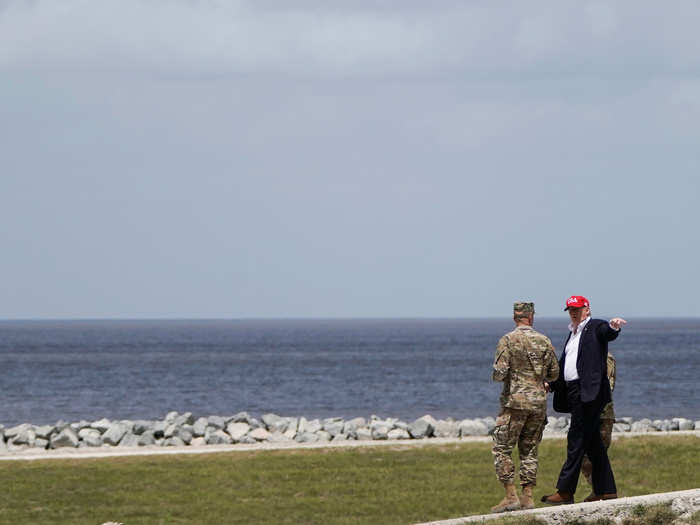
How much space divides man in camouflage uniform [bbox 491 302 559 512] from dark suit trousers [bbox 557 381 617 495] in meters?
0.27

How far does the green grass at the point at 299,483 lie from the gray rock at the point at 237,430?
4874mm

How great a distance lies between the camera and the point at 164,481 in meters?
15.1

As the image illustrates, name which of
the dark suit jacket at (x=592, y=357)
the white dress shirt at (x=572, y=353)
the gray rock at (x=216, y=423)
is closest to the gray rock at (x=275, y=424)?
the gray rock at (x=216, y=423)

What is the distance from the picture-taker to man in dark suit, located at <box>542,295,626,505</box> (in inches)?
401

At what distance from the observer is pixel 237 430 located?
22500 millimetres

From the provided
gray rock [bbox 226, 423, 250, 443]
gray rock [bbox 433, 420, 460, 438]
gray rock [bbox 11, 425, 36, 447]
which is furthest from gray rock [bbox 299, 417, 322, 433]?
gray rock [bbox 11, 425, 36, 447]

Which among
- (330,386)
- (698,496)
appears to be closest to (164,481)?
(698,496)

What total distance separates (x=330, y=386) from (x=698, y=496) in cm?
5241

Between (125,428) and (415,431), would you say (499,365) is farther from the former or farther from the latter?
(125,428)

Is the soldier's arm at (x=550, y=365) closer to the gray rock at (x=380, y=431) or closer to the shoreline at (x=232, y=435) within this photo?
the shoreline at (x=232, y=435)

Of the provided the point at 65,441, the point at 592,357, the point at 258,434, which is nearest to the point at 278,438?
the point at 258,434

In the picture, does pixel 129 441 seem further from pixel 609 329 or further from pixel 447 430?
pixel 609 329

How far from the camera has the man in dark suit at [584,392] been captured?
10.2 m

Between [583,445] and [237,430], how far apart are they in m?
12.9
